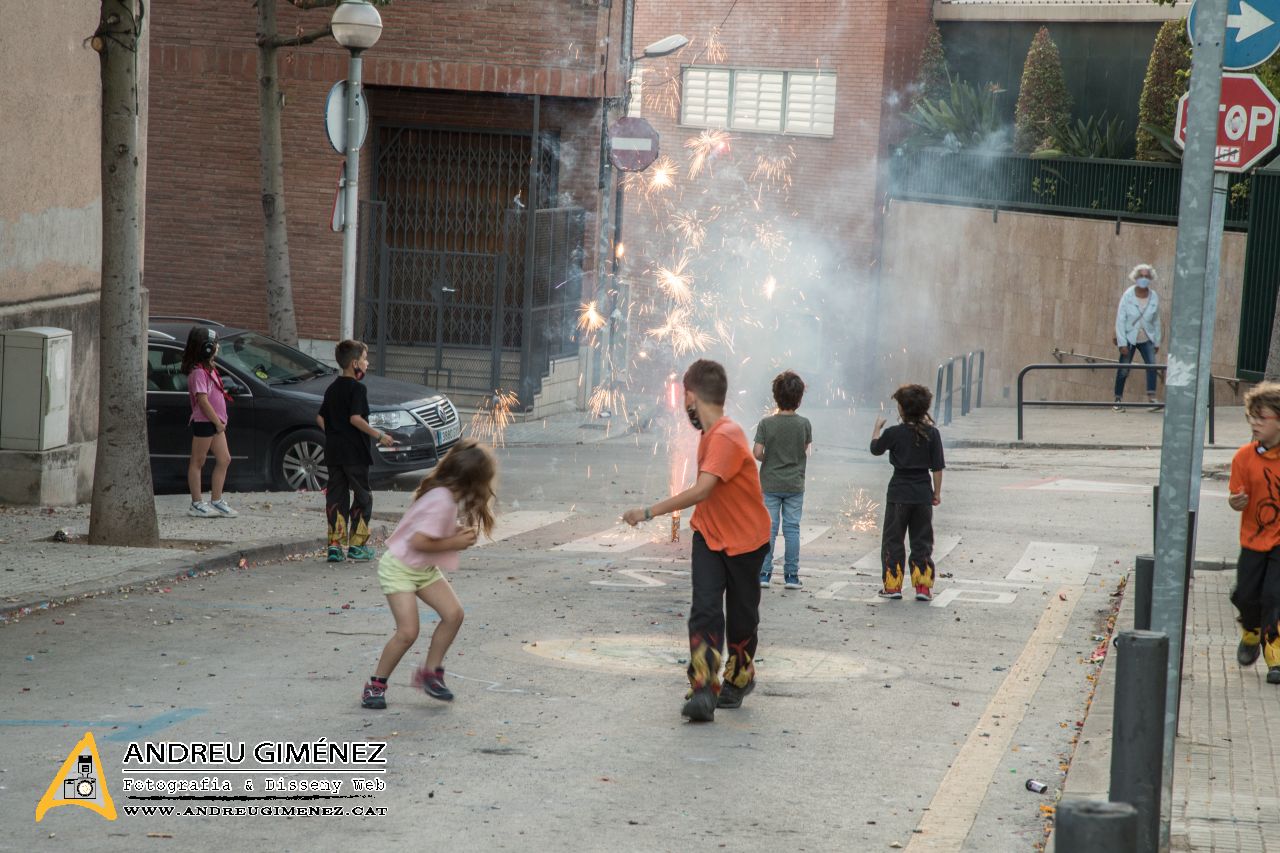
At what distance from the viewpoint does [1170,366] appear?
5.62 meters

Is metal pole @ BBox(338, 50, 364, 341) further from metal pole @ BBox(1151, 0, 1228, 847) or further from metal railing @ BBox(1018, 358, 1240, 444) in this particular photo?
metal pole @ BBox(1151, 0, 1228, 847)

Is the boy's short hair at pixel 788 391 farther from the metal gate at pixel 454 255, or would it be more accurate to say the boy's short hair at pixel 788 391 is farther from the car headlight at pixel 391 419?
the metal gate at pixel 454 255

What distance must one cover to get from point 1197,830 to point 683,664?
347cm

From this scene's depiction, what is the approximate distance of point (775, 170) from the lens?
3266 centimetres

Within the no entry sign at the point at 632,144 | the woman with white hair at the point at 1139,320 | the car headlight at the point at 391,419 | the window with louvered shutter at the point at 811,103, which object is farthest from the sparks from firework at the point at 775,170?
the car headlight at the point at 391,419

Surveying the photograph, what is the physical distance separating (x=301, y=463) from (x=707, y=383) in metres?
8.80

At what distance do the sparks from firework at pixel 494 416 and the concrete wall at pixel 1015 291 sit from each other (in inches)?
373

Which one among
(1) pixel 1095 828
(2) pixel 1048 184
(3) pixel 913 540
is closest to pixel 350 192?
(3) pixel 913 540

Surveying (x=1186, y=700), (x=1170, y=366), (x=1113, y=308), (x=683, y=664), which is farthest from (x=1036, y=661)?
(x=1113, y=308)

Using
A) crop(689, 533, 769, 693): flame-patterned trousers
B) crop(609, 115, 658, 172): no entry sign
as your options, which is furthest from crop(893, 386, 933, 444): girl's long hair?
crop(609, 115, 658, 172): no entry sign

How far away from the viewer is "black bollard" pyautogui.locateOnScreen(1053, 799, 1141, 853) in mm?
3836

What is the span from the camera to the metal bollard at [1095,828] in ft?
12.6

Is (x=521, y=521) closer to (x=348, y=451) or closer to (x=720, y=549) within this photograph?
(x=348, y=451)

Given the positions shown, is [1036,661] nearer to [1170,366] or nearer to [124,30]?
[1170,366]
